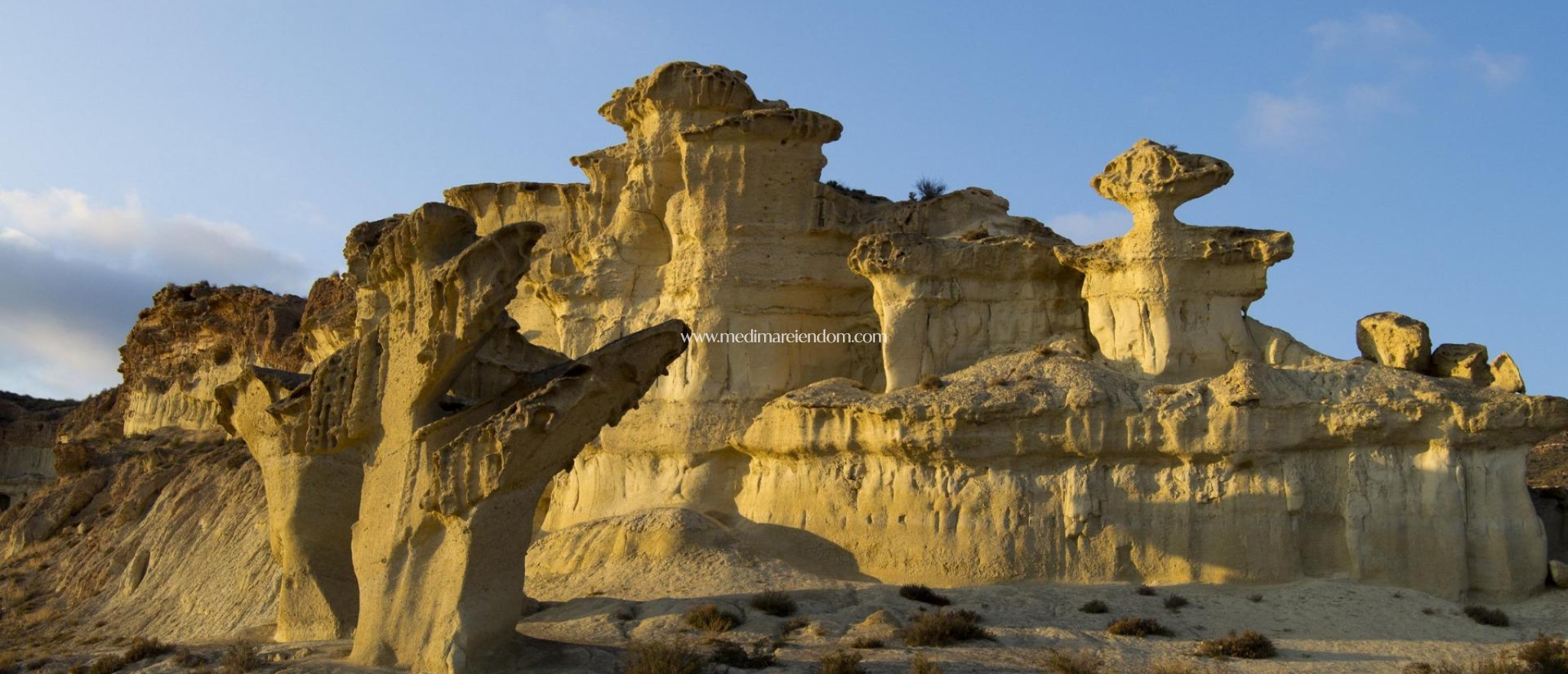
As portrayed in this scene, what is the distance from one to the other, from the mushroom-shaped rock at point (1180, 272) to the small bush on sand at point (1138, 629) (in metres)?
5.31

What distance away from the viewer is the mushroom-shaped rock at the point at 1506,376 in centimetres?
1972

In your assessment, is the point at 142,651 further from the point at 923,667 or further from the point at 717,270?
the point at 717,270

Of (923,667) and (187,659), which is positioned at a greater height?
(923,667)

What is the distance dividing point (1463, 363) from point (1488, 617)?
459 cm

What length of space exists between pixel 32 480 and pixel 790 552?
117 feet

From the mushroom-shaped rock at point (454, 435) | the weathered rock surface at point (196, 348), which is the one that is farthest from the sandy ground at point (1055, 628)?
the weathered rock surface at point (196, 348)

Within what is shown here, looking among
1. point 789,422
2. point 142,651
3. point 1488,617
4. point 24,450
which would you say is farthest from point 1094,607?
point 24,450

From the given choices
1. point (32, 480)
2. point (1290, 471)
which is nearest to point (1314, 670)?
point (1290, 471)

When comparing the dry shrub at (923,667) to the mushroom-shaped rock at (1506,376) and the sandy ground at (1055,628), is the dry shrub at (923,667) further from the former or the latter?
the mushroom-shaped rock at (1506,376)

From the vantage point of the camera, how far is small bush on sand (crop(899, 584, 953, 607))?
57.3 feet

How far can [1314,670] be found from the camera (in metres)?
14.8

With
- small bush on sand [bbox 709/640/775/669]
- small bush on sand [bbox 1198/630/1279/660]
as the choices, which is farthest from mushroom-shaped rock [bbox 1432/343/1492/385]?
small bush on sand [bbox 709/640/775/669]

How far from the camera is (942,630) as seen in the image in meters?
15.5

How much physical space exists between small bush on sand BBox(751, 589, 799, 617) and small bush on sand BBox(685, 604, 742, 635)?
Result: 2.04ft
